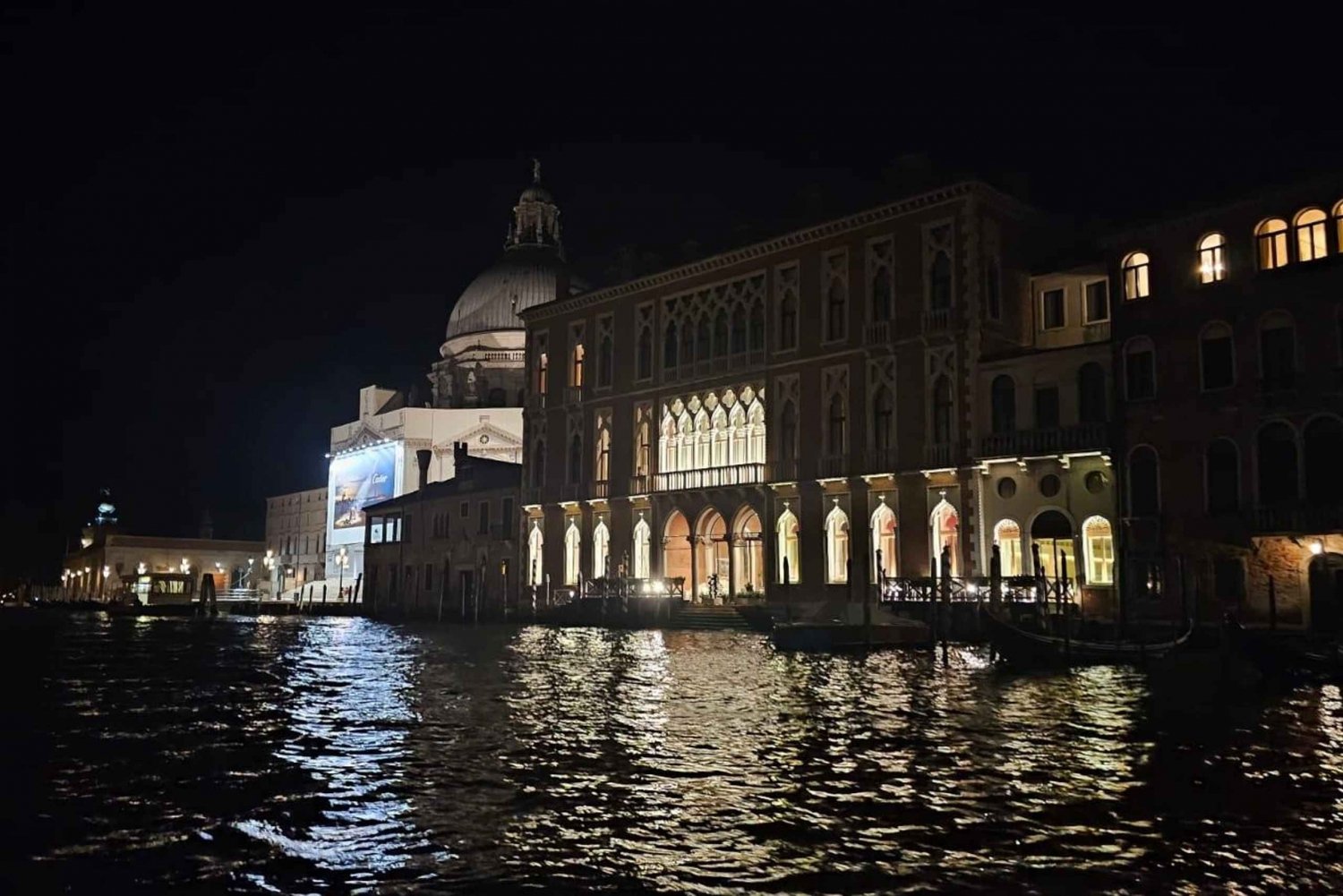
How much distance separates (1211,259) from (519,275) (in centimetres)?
4771

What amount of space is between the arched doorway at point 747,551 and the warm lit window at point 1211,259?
15.8 m

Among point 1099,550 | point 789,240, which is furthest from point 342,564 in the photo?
point 1099,550

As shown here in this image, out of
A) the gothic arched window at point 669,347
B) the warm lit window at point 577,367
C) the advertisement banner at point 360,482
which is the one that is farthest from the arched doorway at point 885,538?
the advertisement banner at point 360,482

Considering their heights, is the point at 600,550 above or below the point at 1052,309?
below

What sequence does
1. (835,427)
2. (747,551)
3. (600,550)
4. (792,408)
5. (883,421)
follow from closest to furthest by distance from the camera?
(883,421)
(835,427)
(792,408)
(747,551)
(600,550)

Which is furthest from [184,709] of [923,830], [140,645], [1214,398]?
[1214,398]

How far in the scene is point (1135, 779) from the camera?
29.3 feet

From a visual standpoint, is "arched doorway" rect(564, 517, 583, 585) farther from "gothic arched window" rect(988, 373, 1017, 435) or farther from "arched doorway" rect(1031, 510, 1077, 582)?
"arched doorway" rect(1031, 510, 1077, 582)

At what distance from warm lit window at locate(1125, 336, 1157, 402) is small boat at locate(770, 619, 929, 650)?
707 cm

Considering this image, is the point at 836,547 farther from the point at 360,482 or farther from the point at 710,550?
the point at 360,482

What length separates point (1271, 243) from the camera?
82.7 ft

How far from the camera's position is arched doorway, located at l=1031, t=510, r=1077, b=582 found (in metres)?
29.1

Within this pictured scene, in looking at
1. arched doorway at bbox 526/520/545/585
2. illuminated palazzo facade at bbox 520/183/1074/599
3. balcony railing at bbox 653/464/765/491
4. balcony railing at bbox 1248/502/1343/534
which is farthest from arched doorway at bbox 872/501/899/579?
arched doorway at bbox 526/520/545/585

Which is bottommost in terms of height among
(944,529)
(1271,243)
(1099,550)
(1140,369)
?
(1099,550)
